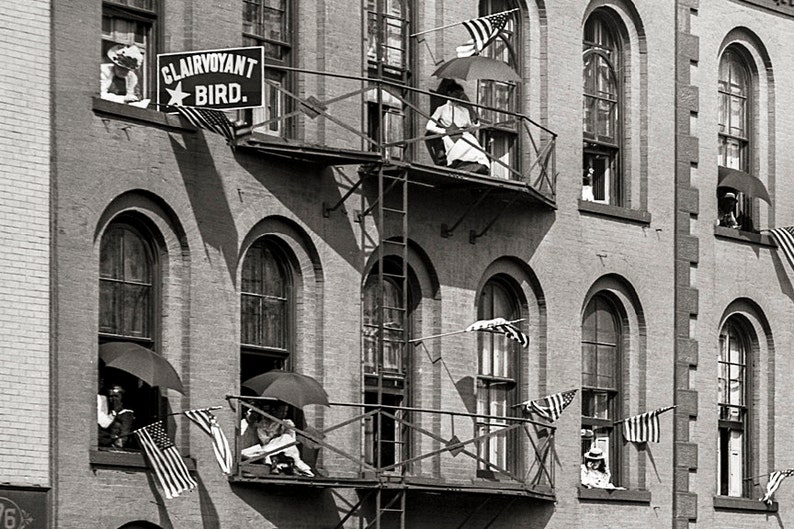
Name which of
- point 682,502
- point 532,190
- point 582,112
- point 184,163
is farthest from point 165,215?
point 682,502

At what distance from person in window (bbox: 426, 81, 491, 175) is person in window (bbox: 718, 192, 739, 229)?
655 cm

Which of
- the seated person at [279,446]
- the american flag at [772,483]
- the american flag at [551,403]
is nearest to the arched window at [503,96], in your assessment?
the american flag at [551,403]

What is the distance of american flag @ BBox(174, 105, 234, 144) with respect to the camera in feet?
96.4

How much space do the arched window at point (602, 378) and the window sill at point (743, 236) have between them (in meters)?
2.91

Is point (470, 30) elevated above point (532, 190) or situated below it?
above

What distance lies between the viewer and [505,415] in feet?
115

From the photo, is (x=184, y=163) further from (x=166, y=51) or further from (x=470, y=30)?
(x=470, y=30)

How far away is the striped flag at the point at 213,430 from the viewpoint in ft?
96.5

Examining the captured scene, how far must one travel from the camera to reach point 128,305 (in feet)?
97.2

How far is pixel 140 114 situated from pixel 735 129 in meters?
14.0

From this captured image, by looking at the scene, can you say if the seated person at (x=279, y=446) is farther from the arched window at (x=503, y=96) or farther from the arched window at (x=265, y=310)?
the arched window at (x=503, y=96)

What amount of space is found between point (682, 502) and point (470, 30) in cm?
902

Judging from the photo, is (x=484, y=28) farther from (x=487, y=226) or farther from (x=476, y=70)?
(x=487, y=226)

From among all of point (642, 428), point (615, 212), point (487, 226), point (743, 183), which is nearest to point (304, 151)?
point (487, 226)
